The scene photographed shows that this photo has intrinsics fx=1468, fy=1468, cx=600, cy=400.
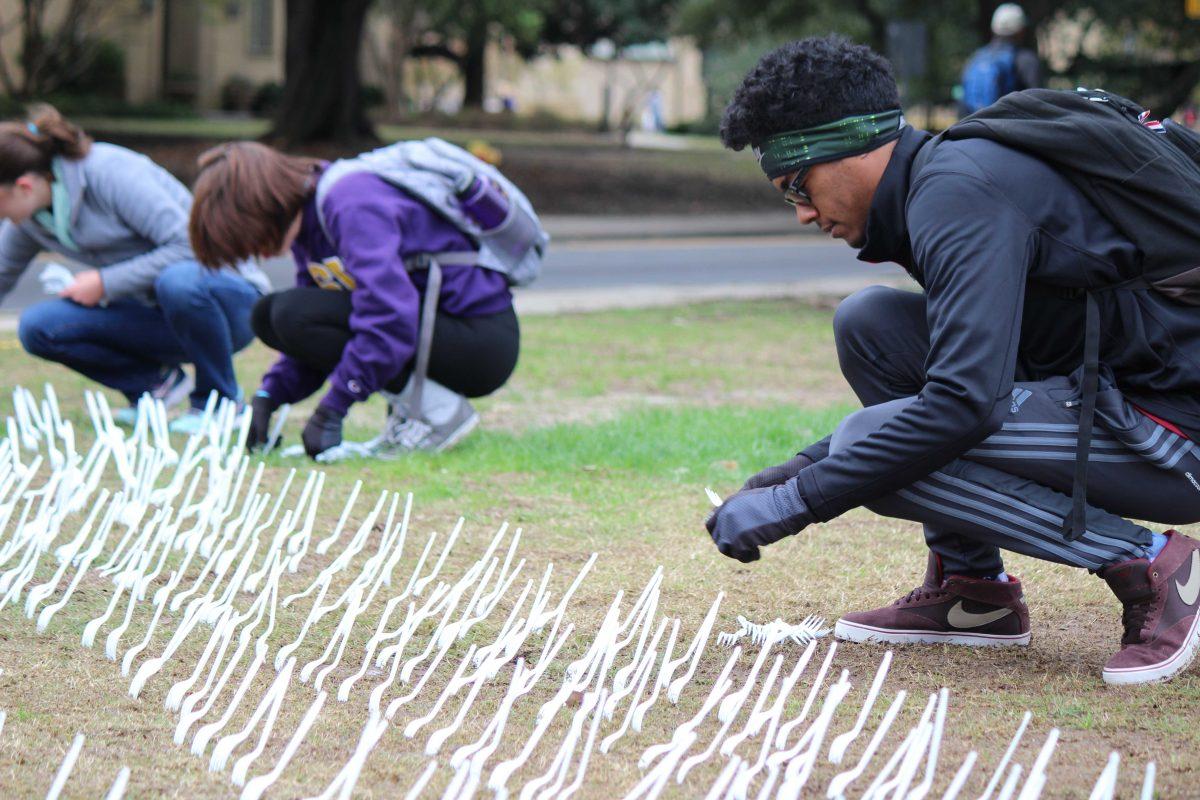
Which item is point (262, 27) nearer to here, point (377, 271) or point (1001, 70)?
point (1001, 70)

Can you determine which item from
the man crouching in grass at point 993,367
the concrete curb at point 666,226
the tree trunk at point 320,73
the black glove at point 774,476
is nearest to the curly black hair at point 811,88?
the man crouching in grass at point 993,367

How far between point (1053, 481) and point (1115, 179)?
2.00 feet

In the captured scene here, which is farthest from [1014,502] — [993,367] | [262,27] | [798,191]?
[262,27]

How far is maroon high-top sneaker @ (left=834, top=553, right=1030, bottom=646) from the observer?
10.9 feet

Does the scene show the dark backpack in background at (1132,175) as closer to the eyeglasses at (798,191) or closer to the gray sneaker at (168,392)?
the eyeglasses at (798,191)

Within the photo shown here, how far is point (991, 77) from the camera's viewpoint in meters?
10.2

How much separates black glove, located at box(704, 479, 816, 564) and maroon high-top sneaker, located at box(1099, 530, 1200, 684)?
27.2 inches

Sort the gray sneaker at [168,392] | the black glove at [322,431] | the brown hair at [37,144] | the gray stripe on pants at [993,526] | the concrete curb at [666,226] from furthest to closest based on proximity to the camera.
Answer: the concrete curb at [666,226]
the gray sneaker at [168,392]
the brown hair at [37,144]
the black glove at [322,431]
the gray stripe on pants at [993,526]

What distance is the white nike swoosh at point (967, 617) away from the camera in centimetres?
332

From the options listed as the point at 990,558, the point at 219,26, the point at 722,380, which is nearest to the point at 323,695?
the point at 990,558

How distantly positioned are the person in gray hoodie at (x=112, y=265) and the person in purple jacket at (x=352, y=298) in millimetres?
406

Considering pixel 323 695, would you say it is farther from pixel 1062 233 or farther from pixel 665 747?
pixel 1062 233

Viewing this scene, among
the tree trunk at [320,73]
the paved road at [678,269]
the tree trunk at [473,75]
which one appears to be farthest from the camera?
the tree trunk at [473,75]

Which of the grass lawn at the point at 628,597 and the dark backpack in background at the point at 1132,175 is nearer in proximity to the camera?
the grass lawn at the point at 628,597
